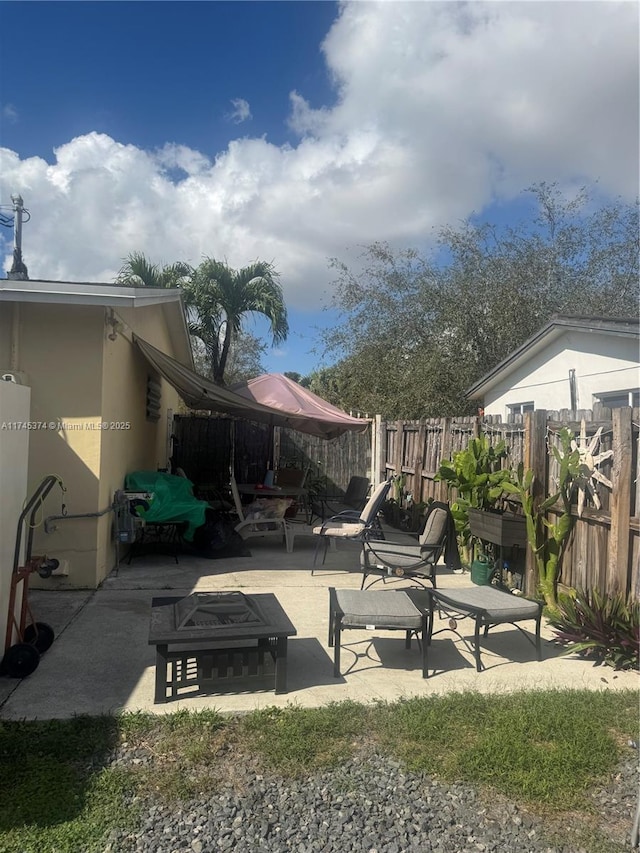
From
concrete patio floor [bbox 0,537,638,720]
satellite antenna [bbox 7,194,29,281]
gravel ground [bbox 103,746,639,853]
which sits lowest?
concrete patio floor [bbox 0,537,638,720]

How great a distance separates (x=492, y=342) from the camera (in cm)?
1717

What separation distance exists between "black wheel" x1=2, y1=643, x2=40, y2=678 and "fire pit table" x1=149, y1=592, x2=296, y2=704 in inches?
34.0

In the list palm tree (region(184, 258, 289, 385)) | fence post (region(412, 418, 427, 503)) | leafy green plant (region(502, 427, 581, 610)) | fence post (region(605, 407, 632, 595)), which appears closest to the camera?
fence post (region(605, 407, 632, 595))

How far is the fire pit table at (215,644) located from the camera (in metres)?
3.70

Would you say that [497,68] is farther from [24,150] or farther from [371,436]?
[371,436]

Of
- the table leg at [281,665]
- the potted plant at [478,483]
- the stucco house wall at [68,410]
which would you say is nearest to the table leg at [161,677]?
the table leg at [281,665]

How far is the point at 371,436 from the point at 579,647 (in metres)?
9.90

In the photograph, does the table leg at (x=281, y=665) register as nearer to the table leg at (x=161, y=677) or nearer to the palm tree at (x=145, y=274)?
the table leg at (x=161, y=677)

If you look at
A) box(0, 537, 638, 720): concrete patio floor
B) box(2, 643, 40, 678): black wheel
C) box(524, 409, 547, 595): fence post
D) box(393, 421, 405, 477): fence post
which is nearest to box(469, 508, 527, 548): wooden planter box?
box(524, 409, 547, 595): fence post

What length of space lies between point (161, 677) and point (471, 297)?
50.7ft

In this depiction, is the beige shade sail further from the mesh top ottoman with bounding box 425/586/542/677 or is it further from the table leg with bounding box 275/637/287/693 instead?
the table leg with bounding box 275/637/287/693

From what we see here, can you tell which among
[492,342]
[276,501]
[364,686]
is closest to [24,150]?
[276,501]

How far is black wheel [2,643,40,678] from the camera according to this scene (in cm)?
397

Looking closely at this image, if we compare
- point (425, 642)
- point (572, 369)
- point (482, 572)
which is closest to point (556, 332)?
point (572, 369)
